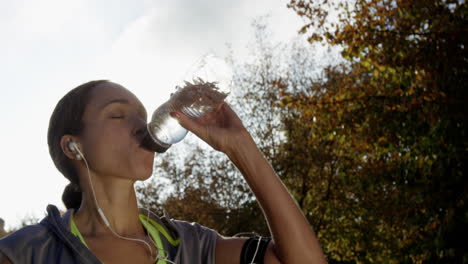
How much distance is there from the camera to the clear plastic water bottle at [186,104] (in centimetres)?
235

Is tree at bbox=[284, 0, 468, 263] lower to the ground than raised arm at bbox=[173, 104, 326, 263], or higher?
higher

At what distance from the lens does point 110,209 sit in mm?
2348

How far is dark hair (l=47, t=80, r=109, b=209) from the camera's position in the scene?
245 centimetres

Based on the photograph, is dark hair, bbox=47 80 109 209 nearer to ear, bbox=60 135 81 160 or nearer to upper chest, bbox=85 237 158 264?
ear, bbox=60 135 81 160

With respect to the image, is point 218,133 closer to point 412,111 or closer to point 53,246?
point 53,246

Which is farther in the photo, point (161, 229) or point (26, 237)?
point (161, 229)

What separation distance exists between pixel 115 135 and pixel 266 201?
28.9 inches

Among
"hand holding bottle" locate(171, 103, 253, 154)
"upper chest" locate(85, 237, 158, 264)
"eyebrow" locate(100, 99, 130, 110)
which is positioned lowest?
"upper chest" locate(85, 237, 158, 264)

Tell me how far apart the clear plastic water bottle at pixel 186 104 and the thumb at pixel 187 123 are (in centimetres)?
6

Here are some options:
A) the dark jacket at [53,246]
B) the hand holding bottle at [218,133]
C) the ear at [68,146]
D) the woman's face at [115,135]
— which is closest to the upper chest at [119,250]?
the dark jacket at [53,246]

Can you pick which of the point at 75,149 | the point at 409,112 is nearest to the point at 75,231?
the point at 75,149

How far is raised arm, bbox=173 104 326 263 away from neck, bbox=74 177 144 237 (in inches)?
16.0

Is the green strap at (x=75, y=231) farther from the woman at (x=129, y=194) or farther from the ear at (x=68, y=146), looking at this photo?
the ear at (x=68, y=146)

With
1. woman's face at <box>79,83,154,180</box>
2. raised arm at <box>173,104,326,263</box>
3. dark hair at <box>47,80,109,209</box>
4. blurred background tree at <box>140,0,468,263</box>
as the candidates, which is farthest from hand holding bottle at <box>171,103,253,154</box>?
blurred background tree at <box>140,0,468,263</box>
